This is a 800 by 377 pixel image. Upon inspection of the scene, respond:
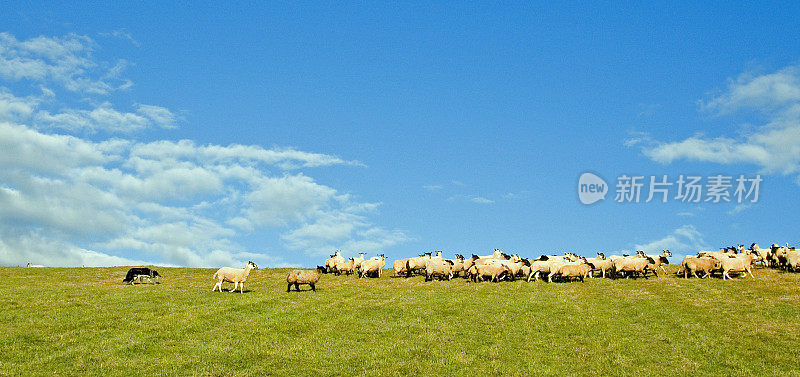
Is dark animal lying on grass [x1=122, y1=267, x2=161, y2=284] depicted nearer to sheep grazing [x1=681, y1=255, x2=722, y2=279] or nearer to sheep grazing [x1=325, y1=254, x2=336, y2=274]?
sheep grazing [x1=325, y1=254, x2=336, y2=274]

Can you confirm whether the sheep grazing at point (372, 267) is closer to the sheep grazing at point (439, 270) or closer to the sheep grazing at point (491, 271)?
the sheep grazing at point (439, 270)

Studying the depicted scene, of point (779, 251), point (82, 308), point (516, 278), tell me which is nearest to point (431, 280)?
point (516, 278)

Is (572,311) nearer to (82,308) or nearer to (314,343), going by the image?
(314,343)

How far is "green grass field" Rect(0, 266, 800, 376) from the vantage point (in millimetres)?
20562

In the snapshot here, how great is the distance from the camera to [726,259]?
3759cm

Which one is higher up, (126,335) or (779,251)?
(779,251)

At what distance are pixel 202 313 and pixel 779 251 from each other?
4211cm

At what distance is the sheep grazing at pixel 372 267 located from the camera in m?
42.6

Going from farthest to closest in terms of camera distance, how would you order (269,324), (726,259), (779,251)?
(779,251) < (726,259) < (269,324)

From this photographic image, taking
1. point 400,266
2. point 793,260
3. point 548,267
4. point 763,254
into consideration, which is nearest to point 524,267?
point 548,267

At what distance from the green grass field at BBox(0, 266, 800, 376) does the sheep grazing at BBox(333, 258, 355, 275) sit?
10891 mm

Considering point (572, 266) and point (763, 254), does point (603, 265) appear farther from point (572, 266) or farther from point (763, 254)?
point (763, 254)

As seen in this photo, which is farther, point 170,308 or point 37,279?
point 37,279

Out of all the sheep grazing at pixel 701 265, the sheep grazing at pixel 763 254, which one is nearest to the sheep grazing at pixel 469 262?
the sheep grazing at pixel 701 265
